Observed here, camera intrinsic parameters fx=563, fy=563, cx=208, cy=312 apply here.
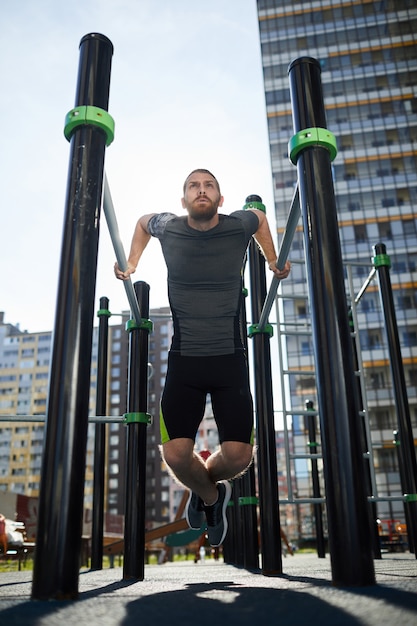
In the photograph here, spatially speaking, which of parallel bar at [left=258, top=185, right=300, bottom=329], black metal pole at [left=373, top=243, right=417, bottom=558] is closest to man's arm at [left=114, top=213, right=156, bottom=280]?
parallel bar at [left=258, top=185, right=300, bottom=329]

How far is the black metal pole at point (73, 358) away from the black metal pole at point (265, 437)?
1.96 m

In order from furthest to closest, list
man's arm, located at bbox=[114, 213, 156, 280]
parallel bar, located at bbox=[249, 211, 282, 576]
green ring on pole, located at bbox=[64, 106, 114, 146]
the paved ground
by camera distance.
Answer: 1. parallel bar, located at bbox=[249, 211, 282, 576]
2. man's arm, located at bbox=[114, 213, 156, 280]
3. green ring on pole, located at bbox=[64, 106, 114, 146]
4. the paved ground

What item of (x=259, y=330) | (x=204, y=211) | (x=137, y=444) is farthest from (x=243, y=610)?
(x=259, y=330)

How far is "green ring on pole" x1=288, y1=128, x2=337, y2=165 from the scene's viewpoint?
1.89 m

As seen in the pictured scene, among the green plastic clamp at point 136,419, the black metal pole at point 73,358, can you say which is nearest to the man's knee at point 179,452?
the black metal pole at point 73,358

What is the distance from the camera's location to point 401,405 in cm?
494

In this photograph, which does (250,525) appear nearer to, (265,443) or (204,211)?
(265,443)

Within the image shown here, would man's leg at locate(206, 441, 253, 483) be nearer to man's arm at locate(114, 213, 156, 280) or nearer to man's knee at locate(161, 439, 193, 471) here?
man's knee at locate(161, 439, 193, 471)

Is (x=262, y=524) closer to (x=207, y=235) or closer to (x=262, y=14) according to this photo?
(x=207, y=235)

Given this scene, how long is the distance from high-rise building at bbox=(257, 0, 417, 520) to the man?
26.4m

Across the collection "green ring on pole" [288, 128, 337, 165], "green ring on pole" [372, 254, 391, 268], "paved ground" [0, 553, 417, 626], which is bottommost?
"paved ground" [0, 553, 417, 626]

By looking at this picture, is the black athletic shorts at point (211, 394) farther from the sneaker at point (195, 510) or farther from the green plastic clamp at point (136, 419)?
the green plastic clamp at point (136, 419)

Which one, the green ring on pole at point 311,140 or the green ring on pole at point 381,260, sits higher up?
the green ring on pole at point 381,260

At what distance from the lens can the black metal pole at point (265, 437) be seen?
3.18 m
